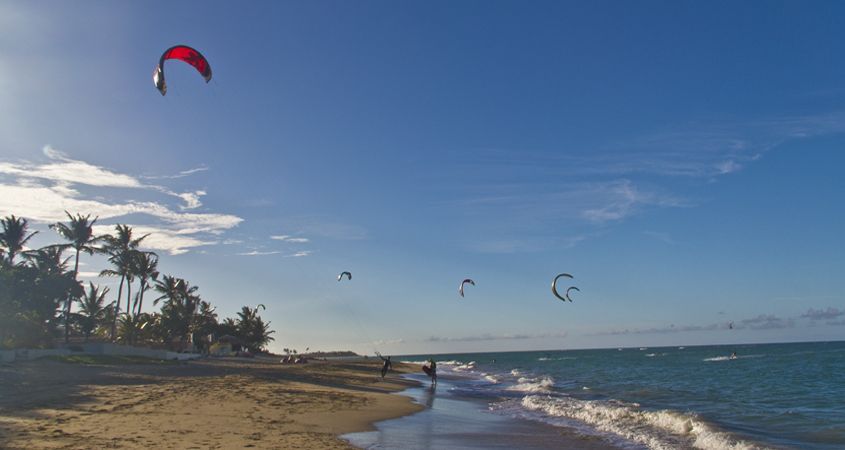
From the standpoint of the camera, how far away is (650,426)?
63.6 ft

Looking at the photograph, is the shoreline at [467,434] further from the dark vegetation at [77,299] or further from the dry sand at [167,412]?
the dark vegetation at [77,299]

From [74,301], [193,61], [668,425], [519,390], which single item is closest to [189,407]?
[193,61]

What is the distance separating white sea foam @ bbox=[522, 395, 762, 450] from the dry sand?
6.51 metres

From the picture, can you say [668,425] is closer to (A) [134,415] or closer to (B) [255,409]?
(B) [255,409]

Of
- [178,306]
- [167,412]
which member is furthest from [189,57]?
[178,306]

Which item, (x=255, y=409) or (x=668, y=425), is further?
(x=668, y=425)

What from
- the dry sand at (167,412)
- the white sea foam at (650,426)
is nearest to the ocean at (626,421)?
the white sea foam at (650,426)

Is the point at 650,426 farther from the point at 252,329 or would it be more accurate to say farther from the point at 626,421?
the point at 252,329

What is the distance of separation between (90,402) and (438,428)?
9.64m

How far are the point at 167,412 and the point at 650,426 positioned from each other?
15.3m

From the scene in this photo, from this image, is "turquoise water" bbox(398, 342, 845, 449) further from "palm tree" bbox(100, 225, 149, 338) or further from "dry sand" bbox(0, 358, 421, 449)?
"palm tree" bbox(100, 225, 149, 338)

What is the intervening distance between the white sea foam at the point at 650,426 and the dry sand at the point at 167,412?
6.51 m

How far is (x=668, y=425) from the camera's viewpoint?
63.8 feet

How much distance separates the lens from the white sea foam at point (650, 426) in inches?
631
